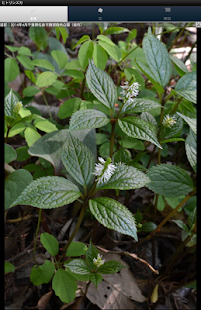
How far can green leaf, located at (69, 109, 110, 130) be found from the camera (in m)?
0.83

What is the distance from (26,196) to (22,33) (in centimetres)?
227

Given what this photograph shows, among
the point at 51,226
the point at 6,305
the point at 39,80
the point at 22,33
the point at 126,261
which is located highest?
the point at 22,33

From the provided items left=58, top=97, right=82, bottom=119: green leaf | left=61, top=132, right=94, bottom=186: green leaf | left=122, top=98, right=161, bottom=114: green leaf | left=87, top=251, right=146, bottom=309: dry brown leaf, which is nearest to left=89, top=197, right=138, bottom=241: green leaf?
left=61, top=132, right=94, bottom=186: green leaf

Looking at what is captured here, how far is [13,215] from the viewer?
1494 millimetres

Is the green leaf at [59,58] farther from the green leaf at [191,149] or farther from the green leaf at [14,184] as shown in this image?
the green leaf at [191,149]

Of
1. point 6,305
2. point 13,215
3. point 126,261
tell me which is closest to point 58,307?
point 6,305

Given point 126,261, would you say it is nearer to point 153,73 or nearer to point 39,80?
point 153,73

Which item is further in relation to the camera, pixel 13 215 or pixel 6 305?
pixel 13 215

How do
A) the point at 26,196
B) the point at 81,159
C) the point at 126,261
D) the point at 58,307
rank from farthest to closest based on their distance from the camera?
1. the point at 126,261
2. the point at 58,307
3. the point at 81,159
4. the point at 26,196

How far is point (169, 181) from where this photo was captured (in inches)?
40.3

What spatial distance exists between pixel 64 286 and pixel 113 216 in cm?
48

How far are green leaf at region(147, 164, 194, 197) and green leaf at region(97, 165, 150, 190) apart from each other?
0.17 m

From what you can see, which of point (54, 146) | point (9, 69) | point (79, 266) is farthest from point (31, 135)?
point (79, 266)

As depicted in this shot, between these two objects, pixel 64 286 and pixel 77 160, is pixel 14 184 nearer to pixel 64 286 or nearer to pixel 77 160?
pixel 77 160
